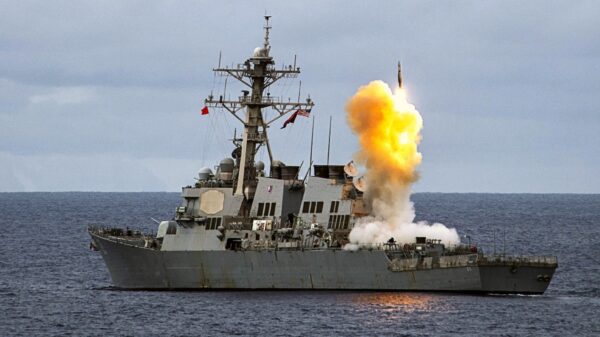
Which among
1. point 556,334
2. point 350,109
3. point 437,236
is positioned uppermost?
point 350,109

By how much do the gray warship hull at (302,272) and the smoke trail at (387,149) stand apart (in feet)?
8.29

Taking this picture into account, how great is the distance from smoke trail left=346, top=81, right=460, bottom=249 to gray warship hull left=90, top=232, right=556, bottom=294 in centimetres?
253

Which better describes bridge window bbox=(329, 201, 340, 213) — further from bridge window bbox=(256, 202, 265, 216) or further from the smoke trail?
bridge window bbox=(256, 202, 265, 216)

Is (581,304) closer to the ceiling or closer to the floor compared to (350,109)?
closer to the floor

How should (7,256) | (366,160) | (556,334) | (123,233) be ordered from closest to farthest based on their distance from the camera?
(556,334) → (366,160) → (123,233) → (7,256)

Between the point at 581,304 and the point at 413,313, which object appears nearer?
the point at 413,313

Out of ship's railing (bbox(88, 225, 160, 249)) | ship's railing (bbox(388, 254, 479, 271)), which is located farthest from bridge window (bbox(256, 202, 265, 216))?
ship's railing (bbox(388, 254, 479, 271))

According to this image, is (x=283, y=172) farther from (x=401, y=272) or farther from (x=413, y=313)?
(x=413, y=313)

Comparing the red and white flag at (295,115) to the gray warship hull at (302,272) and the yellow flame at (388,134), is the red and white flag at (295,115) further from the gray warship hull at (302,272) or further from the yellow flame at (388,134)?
the gray warship hull at (302,272)

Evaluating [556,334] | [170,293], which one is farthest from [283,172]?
[556,334]

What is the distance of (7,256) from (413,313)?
38.1 m

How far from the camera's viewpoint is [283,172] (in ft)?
187

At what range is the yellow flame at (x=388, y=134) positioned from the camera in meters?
54.2

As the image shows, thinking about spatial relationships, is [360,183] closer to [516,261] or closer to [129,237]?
[516,261]
